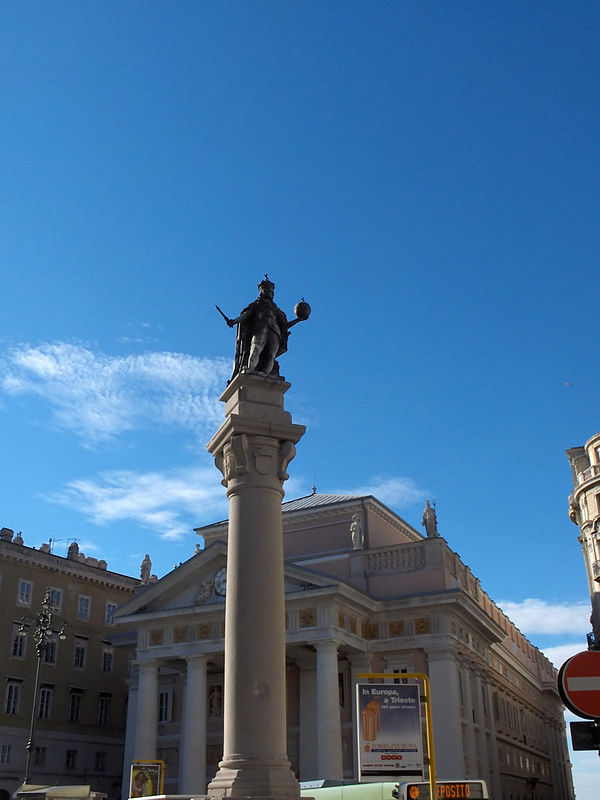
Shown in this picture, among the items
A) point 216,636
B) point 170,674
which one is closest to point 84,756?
point 170,674

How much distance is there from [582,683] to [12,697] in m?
49.5

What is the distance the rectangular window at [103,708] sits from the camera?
56.0 m

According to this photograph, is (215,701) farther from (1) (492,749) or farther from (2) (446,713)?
(1) (492,749)

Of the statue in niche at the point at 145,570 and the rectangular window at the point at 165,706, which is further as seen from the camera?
the statue in niche at the point at 145,570

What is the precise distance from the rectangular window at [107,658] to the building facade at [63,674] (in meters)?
0.07

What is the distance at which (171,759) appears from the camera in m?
45.5

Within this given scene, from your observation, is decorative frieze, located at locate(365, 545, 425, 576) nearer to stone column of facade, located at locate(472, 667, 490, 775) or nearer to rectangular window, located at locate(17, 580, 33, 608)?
stone column of facade, located at locate(472, 667, 490, 775)

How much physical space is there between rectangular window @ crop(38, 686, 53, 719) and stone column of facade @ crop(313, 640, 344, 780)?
2130 cm

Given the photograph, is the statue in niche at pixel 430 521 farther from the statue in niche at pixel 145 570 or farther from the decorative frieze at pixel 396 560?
the statue in niche at pixel 145 570

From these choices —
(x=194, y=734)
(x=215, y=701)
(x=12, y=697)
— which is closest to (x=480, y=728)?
(x=215, y=701)

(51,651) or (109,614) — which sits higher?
(109,614)

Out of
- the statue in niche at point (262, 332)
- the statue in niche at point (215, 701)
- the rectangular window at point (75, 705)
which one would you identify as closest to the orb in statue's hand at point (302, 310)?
the statue in niche at point (262, 332)

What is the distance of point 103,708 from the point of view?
5638 cm

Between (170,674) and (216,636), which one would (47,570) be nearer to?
(170,674)
